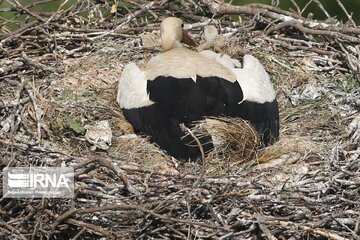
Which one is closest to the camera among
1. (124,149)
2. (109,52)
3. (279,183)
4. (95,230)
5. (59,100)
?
(95,230)

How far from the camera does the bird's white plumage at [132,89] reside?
665 centimetres

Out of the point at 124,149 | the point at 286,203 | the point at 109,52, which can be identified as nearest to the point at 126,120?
the point at 124,149

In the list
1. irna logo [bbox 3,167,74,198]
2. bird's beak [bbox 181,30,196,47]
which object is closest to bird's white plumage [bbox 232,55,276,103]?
bird's beak [bbox 181,30,196,47]

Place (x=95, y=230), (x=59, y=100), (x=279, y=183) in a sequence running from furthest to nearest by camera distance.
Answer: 1. (x=59, y=100)
2. (x=279, y=183)
3. (x=95, y=230)

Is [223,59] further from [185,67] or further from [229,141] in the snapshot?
[229,141]

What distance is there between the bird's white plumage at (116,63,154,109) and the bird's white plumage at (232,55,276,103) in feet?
2.01

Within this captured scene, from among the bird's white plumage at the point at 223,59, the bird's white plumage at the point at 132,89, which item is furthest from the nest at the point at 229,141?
the bird's white plumage at the point at 223,59

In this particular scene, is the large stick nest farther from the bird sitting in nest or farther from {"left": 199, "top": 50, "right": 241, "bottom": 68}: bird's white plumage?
{"left": 199, "top": 50, "right": 241, "bottom": 68}: bird's white plumage

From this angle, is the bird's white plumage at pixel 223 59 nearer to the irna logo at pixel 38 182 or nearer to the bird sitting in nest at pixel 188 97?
the bird sitting in nest at pixel 188 97

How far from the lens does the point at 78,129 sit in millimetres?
6684

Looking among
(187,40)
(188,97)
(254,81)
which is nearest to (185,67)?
(188,97)

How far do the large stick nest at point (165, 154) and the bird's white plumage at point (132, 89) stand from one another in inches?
5.6

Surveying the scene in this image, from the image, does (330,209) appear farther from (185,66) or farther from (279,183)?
(185,66)

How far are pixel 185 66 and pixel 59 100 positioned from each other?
89 centimetres
